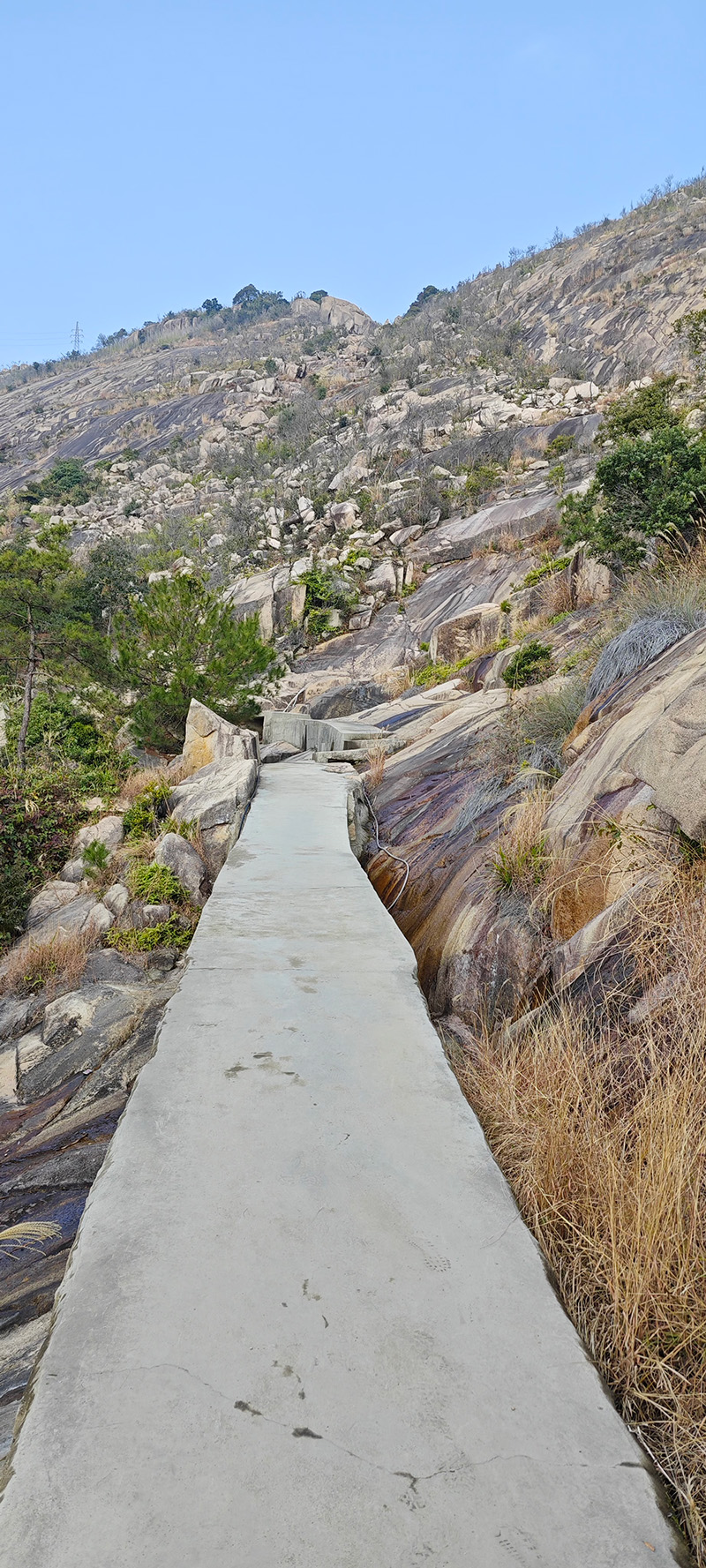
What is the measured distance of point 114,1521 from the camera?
1.20m

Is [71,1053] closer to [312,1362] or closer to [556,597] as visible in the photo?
[312,1362]

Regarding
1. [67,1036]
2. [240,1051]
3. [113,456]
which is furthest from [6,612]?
[113,456]

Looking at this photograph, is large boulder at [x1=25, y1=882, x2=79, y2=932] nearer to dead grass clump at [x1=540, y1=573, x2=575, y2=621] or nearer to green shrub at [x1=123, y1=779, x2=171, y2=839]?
green shrub at [x1=123, y1=779, x2=171, y2=839]

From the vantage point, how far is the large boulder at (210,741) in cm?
956

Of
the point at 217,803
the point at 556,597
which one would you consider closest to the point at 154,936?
the point at 217,803

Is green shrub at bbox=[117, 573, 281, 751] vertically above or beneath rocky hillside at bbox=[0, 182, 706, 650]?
beneath

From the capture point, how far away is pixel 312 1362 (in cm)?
152

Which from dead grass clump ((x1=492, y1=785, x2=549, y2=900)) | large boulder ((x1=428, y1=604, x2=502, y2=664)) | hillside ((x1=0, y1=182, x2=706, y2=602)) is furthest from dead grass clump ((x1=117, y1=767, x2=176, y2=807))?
hillside ((x1=0, y1=182, x2=706, y2=602))

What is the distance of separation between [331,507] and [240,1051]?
27233 millimetres

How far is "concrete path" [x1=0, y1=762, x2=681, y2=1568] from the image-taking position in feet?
3.97

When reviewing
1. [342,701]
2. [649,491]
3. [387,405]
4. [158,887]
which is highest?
[387,405]

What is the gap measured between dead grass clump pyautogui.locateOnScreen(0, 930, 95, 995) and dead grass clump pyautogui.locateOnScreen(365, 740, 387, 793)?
3.68 metres

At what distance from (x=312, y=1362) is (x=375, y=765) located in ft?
25.7

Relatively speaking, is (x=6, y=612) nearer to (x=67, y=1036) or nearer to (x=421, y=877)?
(x=67, y=1036)
